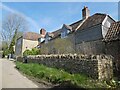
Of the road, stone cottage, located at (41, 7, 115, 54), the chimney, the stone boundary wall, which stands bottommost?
the road

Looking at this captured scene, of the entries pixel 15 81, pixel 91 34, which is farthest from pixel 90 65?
pixel 91 34

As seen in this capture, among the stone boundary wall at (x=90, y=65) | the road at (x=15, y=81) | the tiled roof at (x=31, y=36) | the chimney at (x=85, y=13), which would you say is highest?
the chimney at (x=85, y=13)

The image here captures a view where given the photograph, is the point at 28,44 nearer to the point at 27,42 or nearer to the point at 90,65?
the point at 27,42

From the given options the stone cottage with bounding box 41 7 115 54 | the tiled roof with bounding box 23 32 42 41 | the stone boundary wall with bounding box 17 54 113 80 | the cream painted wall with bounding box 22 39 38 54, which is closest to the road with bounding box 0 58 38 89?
the stone boundary wall with bounding box 17 54 113 80

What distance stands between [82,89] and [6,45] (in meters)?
55.0

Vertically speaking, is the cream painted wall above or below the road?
above

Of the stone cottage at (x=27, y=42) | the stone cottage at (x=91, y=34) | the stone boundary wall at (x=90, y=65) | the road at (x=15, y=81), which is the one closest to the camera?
the road at (x=15, y=81)

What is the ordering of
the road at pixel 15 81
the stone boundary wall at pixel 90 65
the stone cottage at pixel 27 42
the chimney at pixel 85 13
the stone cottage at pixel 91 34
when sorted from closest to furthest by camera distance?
1. the road at pixel 15 81
2. the stone boundary wall at pixel 90 65
3. the stone cottage at pixel 91 34
4. the chimney at pixel 85 13
5. the stone cottage at pixel 27 42

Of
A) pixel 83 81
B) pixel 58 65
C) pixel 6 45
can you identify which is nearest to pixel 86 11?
pixel 58 65

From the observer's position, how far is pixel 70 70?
1386cm

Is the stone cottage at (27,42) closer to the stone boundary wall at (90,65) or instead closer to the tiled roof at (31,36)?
the tiled roof at (31,36)

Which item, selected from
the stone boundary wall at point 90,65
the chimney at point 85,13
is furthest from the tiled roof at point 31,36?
the stone boundary wall at point 90,65

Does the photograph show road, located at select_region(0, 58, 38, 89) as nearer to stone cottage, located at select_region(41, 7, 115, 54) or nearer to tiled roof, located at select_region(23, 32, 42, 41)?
stone cottage, located at select_region(41, 7, 115, 54)

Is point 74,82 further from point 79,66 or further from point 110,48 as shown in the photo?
point 110,48
